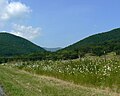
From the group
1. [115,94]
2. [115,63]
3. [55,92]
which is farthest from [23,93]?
[115,63]

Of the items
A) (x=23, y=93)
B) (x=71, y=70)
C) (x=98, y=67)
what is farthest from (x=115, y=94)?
(x=71, y=70)

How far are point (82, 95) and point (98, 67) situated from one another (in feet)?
25.0

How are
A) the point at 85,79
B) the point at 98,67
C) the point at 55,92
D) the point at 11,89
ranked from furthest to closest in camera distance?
1. the point at 98,67
2. the point at 85,79
3. the point at 55,92
4. the point at 11,89

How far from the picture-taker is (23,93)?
16.1m

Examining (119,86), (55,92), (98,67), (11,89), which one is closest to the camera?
(11,89)

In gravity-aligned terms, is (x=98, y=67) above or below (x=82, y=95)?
above

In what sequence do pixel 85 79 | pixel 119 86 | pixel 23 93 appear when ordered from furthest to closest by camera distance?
pixel 85 79 → pixel 119 86 → pixel 23 93

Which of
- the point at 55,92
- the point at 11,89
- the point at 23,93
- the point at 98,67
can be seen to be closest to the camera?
the point at 23,93

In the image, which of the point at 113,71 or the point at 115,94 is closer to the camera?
the point at 115,94

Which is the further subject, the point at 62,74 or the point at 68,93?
the point at 62,74

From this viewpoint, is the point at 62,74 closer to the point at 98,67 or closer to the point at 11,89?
the point at 98,67

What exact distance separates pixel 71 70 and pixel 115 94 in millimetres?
9591

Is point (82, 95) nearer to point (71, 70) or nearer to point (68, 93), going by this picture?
point (68, 93)

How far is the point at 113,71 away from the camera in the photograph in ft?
72.6
